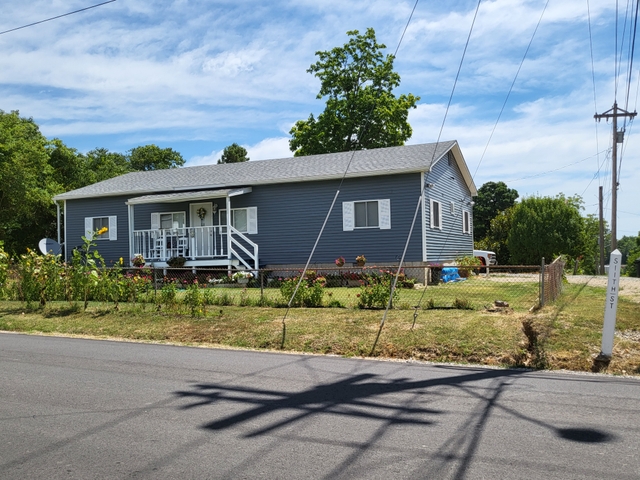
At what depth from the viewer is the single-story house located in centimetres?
2084

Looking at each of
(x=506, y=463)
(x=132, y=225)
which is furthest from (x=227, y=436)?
(x=132, y=225)

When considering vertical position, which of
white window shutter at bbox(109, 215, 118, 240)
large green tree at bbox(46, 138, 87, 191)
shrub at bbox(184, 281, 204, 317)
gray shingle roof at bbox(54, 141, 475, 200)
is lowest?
shrub at bbox(184, 281, 204, 317)

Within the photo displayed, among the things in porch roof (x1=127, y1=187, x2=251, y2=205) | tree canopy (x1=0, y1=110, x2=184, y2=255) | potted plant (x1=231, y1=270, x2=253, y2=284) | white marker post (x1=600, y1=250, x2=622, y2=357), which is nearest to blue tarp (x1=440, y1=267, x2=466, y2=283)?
potted plant (x1=231, y1=270, x2=253, y2=284)

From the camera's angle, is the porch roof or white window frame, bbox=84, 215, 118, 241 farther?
white window frame, bbox=84, 215, 118, 241

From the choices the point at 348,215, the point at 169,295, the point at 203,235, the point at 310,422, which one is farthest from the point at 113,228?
the point at 310,422

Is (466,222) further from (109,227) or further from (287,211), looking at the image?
(109,227)

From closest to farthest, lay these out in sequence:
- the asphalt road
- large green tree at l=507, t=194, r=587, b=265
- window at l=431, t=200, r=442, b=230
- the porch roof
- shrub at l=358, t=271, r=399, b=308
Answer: the asphalt road
shrub at l=358, t=271, r=399, b=308
window at l=431, t=200, r=442, b=230
the porch roof
large green tree at l=507, t=194, r=587, b=265

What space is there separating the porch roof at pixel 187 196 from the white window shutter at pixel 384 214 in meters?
5.22

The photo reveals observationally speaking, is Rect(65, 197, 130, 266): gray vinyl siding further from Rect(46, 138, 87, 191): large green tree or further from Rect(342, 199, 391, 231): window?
Rect(46, 138, 87, 191): large green tree

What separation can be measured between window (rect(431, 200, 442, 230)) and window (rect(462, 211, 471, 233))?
15.7 feet

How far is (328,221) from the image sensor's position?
21.4 metres

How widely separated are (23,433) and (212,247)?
18.2 metres

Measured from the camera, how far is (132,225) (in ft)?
79.6

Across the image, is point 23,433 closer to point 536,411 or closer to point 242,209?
point 536,411
